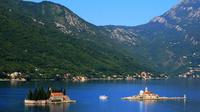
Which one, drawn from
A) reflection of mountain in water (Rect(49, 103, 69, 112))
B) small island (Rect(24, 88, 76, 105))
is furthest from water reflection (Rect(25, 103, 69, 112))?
small island (Rect(24, 88, 76, 105))

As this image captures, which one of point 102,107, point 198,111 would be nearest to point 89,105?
point 102,107

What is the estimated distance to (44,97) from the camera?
175m

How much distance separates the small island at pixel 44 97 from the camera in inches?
6752

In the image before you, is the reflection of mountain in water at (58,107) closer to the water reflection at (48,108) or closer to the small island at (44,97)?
the water reflection at (48,108)

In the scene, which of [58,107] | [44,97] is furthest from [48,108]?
[44,97]

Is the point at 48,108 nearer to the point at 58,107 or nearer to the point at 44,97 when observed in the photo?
the point at 58,107

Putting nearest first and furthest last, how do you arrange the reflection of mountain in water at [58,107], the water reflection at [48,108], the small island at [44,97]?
the water reflection at [48,108], the reflection of mountain in water at [58,107], the small island at [44,97]

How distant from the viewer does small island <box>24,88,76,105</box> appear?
17150 centimetres

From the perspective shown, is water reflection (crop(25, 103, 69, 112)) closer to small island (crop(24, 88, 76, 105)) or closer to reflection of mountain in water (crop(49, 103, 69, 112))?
reflection of mountain in water (crop(49, 103, 69, 112))

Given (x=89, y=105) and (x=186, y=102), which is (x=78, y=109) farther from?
(x=186, y=102)

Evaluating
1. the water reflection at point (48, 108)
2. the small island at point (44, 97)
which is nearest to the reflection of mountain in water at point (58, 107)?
the water reflection at point (48, 108)

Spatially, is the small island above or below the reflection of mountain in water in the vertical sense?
above

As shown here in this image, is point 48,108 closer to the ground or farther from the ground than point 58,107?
closer to the ground

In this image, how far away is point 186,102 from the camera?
19112 cm
